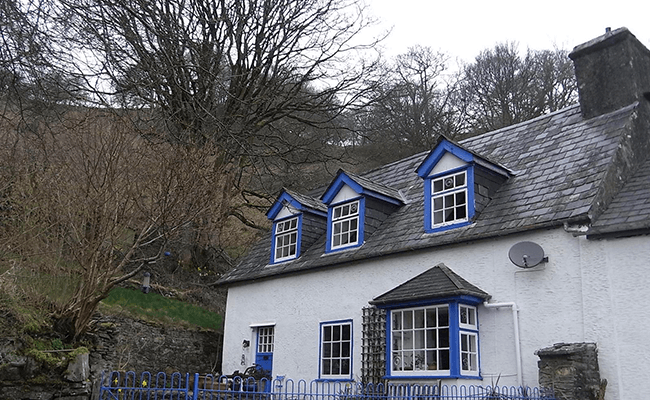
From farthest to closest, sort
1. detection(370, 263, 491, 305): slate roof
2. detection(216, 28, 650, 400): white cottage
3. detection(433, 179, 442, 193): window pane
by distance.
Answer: detection(433, 179, 442, 193): window pane → detection(370, 263, 491, 305): slate roof → detection(216, 28, 650, 400): white cottage

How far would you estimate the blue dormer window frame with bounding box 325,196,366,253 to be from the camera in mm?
14141

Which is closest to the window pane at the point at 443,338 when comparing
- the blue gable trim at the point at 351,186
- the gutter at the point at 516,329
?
the gutter at the point at 516,329

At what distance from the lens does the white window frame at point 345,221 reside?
14297 mm

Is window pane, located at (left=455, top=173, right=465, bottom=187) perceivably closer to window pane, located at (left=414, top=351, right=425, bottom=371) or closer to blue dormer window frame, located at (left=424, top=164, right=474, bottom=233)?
blue dormer window frame, located at (left=424, top=164, right=474, bottom=233)

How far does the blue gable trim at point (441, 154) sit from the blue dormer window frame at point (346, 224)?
191 centimetres

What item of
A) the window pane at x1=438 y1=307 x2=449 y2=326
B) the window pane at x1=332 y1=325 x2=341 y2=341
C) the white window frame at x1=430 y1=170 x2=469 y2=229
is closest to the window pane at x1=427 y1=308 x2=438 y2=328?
the window pane at x1=438 y1=307 x2=449 y2=326

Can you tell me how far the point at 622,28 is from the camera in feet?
42.3

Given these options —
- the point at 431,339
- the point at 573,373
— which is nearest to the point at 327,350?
the point at 431,339

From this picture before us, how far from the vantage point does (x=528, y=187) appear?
1185 cm

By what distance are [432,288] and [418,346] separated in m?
1.21

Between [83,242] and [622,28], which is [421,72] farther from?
[83,242]

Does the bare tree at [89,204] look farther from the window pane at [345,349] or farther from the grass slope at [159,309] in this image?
the window pane at [345,349]

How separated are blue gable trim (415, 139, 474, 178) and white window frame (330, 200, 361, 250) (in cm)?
210

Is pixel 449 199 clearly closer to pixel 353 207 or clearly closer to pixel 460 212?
pixel 460 212
